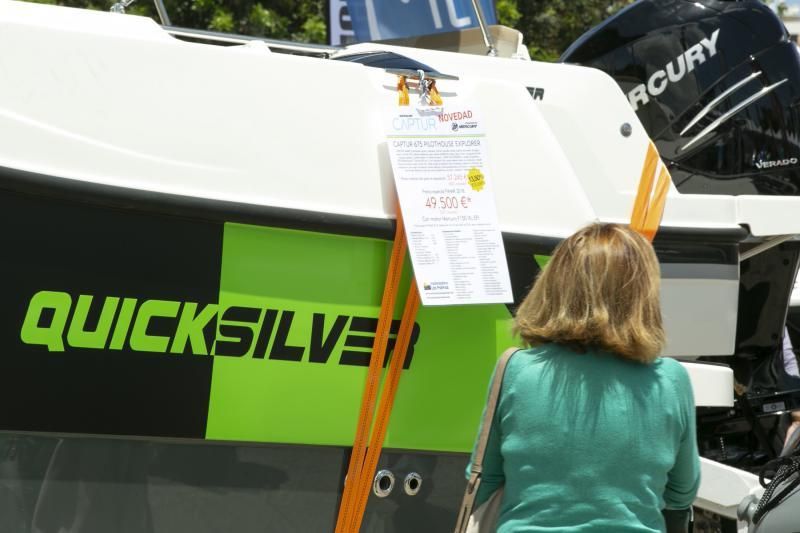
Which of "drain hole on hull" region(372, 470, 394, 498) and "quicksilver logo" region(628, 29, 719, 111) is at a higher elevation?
"quicksilver logo" region(628, 29, 719, 111)

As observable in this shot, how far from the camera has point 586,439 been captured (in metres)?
1.96

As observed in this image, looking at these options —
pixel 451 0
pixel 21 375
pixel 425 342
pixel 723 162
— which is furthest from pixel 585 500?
pixel 451 0

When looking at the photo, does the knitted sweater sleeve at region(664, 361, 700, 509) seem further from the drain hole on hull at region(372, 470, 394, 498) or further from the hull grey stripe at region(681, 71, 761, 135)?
the hull grey stripe at region(681, 71, 761, 135)

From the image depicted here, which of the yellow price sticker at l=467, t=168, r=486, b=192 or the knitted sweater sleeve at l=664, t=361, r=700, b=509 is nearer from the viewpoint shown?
the knitted sweater sleeve at l=664, t=361, r=700, b=509

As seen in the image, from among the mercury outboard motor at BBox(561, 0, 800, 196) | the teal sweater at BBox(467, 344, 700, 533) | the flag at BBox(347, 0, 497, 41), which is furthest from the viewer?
the flag at BBox(347, 0, 497, 41)

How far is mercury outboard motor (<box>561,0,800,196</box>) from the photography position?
12.0ft

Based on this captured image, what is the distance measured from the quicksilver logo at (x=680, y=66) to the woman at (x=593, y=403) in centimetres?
182

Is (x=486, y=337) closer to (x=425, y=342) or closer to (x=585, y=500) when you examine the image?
(x=425, y=342)

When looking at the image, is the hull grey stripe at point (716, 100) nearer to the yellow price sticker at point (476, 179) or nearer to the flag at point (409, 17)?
the flag at point (409, 17)

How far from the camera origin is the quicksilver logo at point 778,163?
3.68 m

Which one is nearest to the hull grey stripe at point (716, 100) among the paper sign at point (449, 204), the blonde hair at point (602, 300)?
the paper sign at point (449, 204)

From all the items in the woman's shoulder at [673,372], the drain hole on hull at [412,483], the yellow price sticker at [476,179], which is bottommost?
the drain hole on hull at [412,483]

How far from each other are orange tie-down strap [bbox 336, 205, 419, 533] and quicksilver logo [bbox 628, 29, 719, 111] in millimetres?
1431

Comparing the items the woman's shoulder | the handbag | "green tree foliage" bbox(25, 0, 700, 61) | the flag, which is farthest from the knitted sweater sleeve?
"green tree foliage" bbox(25, 0, 700, 61)
